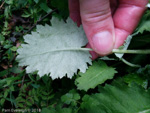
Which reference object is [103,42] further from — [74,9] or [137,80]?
[74,9]

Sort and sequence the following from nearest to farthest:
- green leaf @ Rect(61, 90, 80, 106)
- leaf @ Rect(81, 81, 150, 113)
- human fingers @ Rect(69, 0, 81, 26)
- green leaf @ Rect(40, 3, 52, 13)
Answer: leaf @ Rect(81, 81, 150, 113), green leaf @ Rect(61, 90, 80, 106), human fingers @ Rect(69, 0, 81, 26), green leaf @ Rect(40, 3, 52, 13)

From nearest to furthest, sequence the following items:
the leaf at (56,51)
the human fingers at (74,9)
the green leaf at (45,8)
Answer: the leaf at (56,51) → the human fingers at (74,9) → the green leaf at (45,8)

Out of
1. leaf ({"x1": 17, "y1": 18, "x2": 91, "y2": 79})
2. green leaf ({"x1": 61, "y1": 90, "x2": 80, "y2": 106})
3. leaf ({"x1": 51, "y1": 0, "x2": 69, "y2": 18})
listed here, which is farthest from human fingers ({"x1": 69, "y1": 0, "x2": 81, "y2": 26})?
green leaf ({"x1": 61, "y1": 90, "x2": 80, "y2": 106})

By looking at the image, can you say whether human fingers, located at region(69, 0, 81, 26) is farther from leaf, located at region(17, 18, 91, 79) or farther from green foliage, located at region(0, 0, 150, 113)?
leaf, located at region(17, 18, 91, 79)

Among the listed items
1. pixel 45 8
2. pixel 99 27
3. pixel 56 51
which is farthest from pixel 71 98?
pixel 45 8

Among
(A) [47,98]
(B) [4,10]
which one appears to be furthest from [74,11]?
(B) [4,10]

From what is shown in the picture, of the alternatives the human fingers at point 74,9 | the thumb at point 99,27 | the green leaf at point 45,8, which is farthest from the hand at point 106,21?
the green leaf at point 45,8

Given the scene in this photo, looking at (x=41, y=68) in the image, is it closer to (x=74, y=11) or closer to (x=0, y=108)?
(x=74, y=11)

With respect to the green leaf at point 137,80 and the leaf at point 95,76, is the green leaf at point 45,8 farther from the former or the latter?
the green leaf at point 137,80

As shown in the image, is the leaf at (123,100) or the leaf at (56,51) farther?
the leaf at (56,51)
